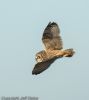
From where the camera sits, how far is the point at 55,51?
6695mm

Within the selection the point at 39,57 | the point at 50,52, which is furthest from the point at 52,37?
the point at 39,57

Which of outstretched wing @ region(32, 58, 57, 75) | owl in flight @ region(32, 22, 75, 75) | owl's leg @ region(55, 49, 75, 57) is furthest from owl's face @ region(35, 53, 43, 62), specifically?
owl's leg @ region(55, 49, 75, 57)

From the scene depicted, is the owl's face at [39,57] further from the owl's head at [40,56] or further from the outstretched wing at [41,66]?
the outstretched wing at [41,66]

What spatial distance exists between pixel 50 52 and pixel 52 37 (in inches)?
50.7

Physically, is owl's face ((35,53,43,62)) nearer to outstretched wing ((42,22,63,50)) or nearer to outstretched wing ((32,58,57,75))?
outstretched wing ((32,58,57,75))

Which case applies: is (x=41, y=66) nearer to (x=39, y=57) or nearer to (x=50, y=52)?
(x=39, y=57)

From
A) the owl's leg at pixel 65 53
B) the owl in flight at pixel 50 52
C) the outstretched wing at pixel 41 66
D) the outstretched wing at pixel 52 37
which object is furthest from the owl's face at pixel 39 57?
the outstretched wing at pixel 52 37

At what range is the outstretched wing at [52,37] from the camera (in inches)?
281

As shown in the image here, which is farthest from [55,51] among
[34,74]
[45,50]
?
[34,74]

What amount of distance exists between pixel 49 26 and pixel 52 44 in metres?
1.18

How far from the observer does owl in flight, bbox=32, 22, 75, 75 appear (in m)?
6.34

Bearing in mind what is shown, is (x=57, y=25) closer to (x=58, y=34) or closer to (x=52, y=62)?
(x=58, y=34)

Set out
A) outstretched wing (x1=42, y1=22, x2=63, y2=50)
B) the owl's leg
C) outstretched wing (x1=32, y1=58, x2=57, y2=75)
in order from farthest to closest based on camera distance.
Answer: outstretched wing (x1=42, y1=22, x2=63, y2=50), outstretched wing (x1=32, y1=58, x2=57, y2=75), the owl's leg

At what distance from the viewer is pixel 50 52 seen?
6590mm
